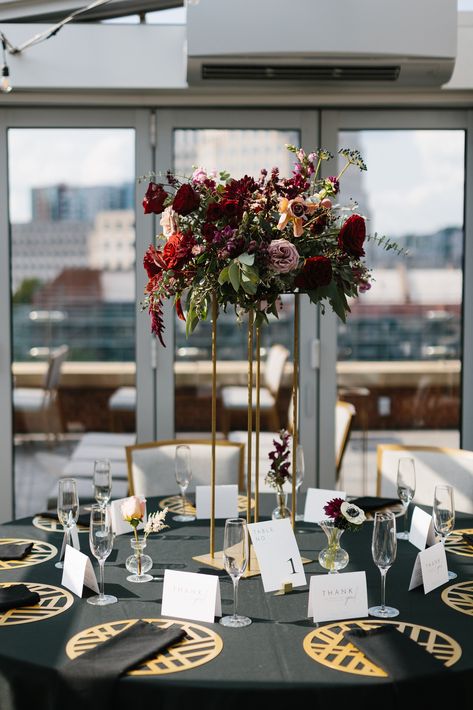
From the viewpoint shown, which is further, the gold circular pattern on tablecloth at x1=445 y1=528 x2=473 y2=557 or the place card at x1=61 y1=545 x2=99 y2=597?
the gold circular pattern on tablecloth at x1=445 y1=528 x2=473 y2=557

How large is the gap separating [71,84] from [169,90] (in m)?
0.52

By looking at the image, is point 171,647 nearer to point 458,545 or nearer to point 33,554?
point 33,554

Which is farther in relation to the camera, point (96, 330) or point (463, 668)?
point (96, 330)

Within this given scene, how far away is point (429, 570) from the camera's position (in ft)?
7.63

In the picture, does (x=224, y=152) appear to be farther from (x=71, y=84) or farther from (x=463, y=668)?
(x=463, y=668)

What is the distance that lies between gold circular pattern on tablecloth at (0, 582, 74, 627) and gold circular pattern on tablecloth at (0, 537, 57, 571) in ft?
0.57

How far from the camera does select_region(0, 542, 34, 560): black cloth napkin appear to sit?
261cm

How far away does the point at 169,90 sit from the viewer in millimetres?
4582

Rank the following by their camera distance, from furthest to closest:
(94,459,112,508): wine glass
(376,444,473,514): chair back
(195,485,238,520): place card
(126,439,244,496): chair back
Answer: (126,439,244,496): chair back
(376,444,473,514): chair back
(195,485,238,520): place card
(94,459,112,508): wine glass

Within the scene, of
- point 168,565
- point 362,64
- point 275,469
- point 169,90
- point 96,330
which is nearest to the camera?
point 168,565

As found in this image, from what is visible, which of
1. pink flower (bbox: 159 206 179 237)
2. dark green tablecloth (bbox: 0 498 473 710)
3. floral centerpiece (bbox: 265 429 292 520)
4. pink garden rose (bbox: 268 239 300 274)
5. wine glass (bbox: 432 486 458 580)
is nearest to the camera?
dark green tablecloth (bbox: 0 498 473 710)

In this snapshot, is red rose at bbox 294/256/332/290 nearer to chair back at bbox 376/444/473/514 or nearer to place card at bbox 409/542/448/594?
place card at bbox 409/542/448/594

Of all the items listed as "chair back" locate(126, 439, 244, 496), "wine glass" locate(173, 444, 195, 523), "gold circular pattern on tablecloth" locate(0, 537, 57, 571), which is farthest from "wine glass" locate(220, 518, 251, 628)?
"chair back" locate(126, 439, 244, 496)

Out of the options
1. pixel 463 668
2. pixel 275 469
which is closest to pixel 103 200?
pixel 275 469
